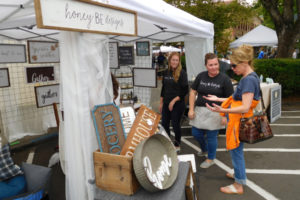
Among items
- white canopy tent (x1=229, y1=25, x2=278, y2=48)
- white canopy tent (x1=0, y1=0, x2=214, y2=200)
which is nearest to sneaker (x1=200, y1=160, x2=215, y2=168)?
white canopy tent (x1=0, y1=0, x2=214, y2=200)

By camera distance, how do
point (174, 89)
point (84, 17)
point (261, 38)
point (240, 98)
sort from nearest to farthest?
1. point (84, 17)
2. point (240, 98)
3. point (174, 89)
4. point (261, 38)

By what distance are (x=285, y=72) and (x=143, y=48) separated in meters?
5.10

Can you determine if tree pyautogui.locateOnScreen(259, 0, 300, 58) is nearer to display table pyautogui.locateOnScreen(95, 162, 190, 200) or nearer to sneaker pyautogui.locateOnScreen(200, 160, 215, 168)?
sneaker pyautogui.locateOnScreen(200, 160, 215, 168)

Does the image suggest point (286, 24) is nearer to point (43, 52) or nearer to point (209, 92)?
point (209, 92)

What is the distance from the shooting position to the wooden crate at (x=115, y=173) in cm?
184

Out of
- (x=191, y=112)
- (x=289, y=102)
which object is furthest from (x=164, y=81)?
(x=289, y=102)

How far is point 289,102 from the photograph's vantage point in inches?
320

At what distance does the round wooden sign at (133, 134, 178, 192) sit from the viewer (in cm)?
178

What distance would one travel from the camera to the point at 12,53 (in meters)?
4.51

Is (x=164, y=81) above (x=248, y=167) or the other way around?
above

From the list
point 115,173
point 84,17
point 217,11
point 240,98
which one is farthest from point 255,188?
point 217,11

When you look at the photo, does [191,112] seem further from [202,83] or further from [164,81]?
[164,81]

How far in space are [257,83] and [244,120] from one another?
417 millimetres

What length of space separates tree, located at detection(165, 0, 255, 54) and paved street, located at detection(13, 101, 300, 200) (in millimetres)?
10405
